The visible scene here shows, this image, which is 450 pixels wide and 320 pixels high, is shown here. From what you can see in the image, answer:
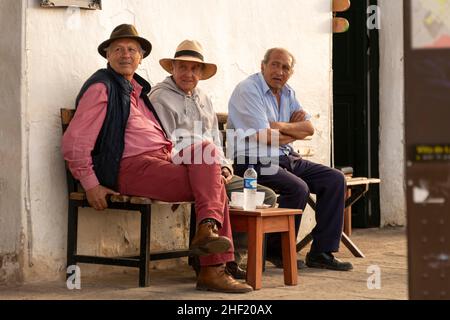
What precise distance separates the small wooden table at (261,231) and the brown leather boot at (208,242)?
312 mm

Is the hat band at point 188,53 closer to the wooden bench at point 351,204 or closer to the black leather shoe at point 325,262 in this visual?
the wooden bench at point 351,204

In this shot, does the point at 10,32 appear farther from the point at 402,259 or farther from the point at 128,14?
the point at 402,259

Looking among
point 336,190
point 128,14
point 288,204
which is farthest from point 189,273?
point 128,14

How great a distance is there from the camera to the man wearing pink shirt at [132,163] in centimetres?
504

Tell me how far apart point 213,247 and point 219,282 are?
0.25 meters

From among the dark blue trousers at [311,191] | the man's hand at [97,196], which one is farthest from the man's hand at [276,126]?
the man's hand at [97,196]

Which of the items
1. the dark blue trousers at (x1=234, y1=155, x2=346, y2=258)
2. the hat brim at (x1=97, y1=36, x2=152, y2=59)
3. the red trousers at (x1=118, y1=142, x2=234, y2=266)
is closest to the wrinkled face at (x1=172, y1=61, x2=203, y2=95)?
the hat brim at (x1=97, y1=36, x2=152, y2=59)

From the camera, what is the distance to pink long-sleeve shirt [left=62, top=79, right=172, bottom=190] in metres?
5.16

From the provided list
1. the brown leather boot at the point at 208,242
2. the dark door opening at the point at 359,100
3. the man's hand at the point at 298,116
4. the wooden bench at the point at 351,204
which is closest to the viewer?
the brown leather boot at the point at 208,242

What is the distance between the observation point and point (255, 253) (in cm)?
521

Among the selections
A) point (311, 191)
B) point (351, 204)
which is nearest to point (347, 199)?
point (351, 204)

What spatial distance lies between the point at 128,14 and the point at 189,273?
70.2 inches

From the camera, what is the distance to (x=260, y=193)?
5.51 metres

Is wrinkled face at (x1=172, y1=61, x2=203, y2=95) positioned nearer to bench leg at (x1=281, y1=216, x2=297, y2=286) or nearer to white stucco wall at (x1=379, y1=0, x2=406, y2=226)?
bench leg at (x1=281, y1=216, x2=297, y2=286)
